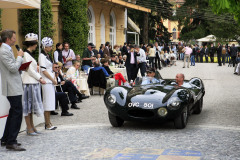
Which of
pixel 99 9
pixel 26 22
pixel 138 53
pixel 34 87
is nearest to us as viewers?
pixel 34 87

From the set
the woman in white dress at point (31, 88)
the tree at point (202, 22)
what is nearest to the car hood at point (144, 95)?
the woman in white dress at point (31, 88)

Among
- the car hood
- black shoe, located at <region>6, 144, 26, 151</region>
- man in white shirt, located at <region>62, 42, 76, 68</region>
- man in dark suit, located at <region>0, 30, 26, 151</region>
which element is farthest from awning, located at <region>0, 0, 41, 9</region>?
man in white shirt, located at <region>62, 42, 76, 68</region>

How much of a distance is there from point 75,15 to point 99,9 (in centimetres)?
750

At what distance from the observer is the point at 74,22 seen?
19.6 meters

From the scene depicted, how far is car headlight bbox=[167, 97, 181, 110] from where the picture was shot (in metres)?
7.86

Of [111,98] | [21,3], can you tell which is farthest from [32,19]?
[111,98]

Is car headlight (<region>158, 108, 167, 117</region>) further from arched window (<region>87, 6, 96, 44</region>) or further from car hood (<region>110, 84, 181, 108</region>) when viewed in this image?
arched window (<region>87, 6, 96, 44</region>)

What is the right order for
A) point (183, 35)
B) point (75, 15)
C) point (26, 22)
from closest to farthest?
1. point (26, 22)
2. point (75, 15)
3. point (183, 35)

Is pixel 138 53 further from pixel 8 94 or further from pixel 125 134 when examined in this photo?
pixel 8 94

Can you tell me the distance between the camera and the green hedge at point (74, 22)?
1928cm

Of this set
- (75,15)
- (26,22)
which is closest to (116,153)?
(26,22)

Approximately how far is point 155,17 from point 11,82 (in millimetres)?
45151

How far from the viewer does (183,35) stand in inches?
2457

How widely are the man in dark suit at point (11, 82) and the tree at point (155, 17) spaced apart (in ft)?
133
